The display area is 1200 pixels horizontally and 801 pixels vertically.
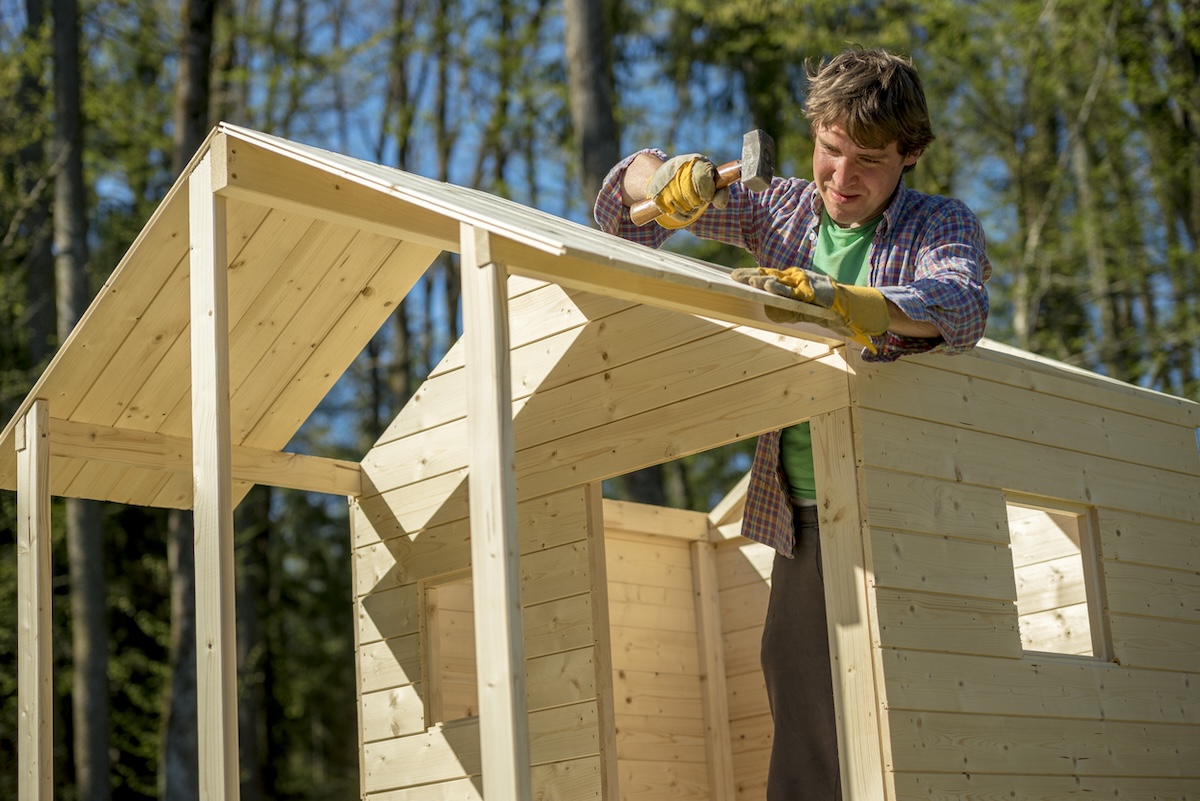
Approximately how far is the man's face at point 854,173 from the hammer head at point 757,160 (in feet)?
1.15

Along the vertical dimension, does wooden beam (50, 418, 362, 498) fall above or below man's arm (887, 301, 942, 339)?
above

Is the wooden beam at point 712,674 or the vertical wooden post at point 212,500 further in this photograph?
the wooden beam at point 712,674

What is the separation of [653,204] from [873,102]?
29.5 inches

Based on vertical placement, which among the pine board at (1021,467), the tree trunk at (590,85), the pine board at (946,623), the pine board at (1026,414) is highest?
the tree trunk at (590,85)

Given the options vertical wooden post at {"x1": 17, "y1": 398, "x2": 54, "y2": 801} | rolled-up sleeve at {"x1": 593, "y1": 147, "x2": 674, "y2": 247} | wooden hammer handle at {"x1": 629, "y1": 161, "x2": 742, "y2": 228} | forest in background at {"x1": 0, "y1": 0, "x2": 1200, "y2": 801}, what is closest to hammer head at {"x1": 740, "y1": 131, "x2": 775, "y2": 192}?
wooden hammer handle at {"x1": 629, "y1": 161, "x2": 742, "y2": 228}

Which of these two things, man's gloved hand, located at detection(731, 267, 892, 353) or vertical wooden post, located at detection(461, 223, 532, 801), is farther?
man's gloved hand, located at detection(731, 267, 892, 353)

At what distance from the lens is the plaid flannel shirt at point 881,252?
3895 mm

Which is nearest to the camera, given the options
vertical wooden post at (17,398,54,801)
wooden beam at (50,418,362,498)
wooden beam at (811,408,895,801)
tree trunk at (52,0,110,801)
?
wooden beam at (811,408,895,801)

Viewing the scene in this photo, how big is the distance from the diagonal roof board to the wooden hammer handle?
204 mm

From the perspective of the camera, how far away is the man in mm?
3875

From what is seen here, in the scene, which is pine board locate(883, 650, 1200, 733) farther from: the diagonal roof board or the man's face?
the man's face

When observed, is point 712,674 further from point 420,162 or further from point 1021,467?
point 420,162

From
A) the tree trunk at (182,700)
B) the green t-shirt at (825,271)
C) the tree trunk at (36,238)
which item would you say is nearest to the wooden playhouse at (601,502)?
the green t-shirt at (825,271)

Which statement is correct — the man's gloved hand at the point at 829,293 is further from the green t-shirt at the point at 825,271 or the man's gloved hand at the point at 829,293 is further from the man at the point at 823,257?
the green t-shirt at the point at 825,271
